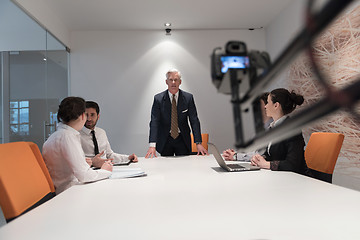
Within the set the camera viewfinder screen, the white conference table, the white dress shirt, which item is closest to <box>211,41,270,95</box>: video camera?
the camera viewfinder screen

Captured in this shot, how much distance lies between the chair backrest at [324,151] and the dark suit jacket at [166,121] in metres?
1.01

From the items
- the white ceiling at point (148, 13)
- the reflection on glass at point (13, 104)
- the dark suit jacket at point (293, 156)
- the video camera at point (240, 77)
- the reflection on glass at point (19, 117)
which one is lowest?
the dark suit jacket at point (293, 156)

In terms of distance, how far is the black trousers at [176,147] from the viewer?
2.75m

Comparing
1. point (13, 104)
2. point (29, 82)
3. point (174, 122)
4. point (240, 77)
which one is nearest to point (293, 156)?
point (174, 122)

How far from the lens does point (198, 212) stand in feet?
2.79

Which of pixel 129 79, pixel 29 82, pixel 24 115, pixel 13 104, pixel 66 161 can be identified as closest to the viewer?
pixel 66 161

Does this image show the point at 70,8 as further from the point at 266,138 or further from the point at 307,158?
the point at 266,138

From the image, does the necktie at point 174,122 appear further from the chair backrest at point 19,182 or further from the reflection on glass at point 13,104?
the reflection on glass at point 13,104

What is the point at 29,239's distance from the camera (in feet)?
2.16

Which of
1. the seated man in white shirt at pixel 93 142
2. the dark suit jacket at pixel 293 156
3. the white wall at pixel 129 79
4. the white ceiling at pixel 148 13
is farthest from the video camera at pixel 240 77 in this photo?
the white wall at pixel 129 79

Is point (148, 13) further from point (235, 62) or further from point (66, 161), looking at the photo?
point (235, 62)

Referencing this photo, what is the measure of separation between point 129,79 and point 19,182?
13.1 feet

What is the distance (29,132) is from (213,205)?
126 inches

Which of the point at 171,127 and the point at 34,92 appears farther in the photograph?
the point at 34,92
